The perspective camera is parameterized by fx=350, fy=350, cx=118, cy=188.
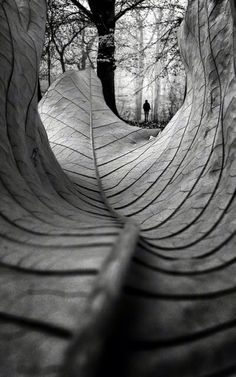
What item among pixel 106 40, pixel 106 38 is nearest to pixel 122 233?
pixel 106 38

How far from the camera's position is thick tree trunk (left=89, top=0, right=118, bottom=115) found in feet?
27.6

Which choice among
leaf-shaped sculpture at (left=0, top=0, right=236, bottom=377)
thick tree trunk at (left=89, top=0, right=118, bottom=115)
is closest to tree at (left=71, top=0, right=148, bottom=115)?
thick tree trunk at (left=89, top=0, right=118, bottom=115)

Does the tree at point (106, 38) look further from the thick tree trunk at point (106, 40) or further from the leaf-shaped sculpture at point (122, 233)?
the leaf-shaped sculpture at point (122, 233)

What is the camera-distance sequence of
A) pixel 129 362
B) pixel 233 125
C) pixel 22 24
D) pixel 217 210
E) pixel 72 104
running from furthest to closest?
pixel 72 104, pixel 22 24, pixel 233 125, pixel 217 210, pixel 129 362

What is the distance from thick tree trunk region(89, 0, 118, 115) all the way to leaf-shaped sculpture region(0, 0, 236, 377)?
752 centimetres

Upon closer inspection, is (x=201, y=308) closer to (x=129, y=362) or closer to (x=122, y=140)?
(x=129, y=362)

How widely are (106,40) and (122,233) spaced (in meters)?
9.09

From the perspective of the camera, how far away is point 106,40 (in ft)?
28.2

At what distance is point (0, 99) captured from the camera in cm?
63

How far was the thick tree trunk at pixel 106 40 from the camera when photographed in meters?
8.41

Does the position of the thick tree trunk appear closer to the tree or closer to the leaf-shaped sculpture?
the tree

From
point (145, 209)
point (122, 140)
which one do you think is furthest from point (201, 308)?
point (122, 140)

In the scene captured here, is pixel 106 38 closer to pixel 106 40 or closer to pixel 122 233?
pixel 106 40

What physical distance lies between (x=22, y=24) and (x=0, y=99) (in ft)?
1.21
